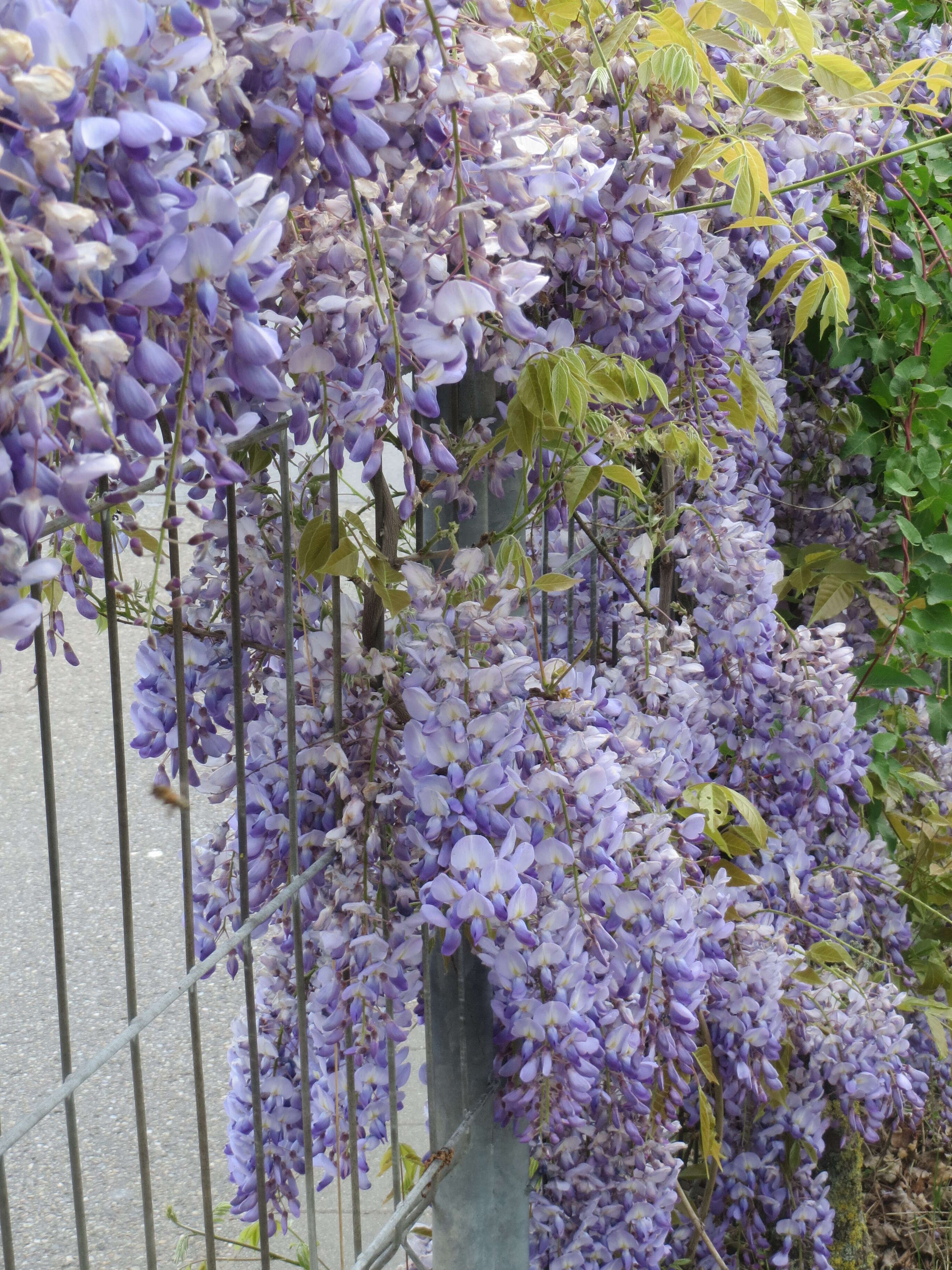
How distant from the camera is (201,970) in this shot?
2.85ft

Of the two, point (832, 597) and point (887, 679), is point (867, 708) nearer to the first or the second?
point (887, 679)

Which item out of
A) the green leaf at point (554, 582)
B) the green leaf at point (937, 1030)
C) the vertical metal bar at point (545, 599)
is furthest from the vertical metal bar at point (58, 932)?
the green leaf at point (937, 1030)

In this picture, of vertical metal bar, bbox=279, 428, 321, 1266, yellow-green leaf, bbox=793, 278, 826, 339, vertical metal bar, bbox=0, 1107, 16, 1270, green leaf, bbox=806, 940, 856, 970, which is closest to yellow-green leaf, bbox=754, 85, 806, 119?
yellow-green leaf, bbox=793, 278, 826, 339

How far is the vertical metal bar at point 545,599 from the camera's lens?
131 cm

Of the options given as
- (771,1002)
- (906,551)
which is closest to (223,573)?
(771,1002)

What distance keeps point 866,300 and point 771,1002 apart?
0.97 metres

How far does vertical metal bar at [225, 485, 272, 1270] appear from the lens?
0.88 m

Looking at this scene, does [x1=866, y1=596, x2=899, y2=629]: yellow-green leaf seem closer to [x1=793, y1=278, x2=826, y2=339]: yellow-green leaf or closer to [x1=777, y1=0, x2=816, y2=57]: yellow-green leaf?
[x1=793, y1=278, x2=826, y2=339]: yellow-green leaf

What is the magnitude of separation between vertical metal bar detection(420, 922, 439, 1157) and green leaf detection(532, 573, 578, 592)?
357mm

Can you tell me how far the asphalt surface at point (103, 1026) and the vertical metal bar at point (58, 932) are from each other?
0.96m

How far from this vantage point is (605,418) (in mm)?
1067

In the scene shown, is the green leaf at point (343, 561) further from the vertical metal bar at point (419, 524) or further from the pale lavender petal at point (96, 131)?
the pale lavender petal at point (96, 131)

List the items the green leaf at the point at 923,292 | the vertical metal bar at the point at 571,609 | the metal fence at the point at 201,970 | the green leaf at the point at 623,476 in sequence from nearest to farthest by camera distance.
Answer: the metal fence at the point at 201,970, the green leaf at the point at 623,476, the vertical metal bar at the point at 571,609, the green leaf at the point at 923,292

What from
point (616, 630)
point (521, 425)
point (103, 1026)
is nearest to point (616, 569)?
point (616, 630)
